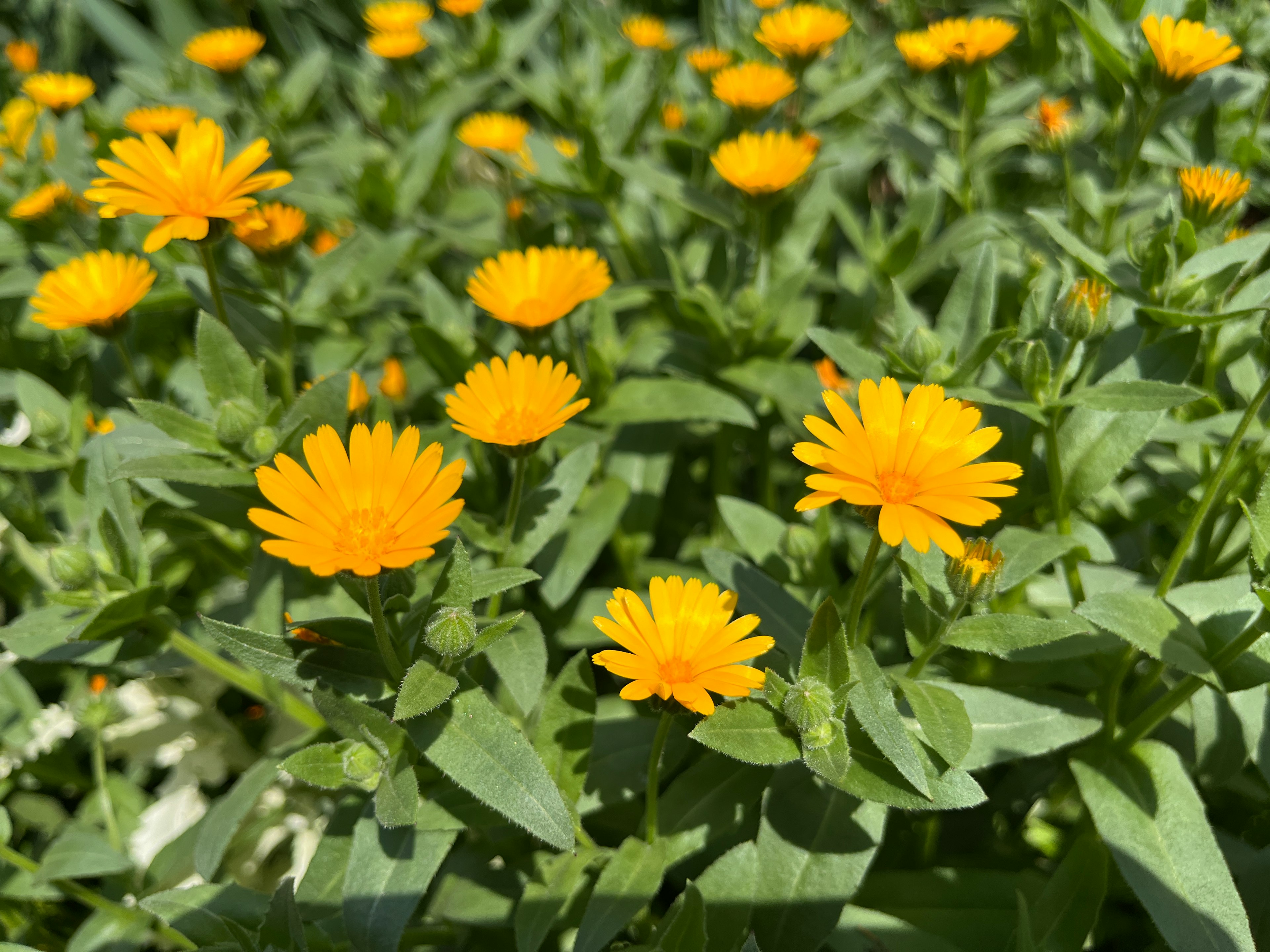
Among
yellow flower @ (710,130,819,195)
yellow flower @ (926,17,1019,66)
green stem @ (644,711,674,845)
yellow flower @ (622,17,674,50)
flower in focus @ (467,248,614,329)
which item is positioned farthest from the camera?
yellow flower @ (622,17,674,50)

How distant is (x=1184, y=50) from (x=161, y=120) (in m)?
2.28

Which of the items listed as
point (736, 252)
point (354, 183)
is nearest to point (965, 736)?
point (736, 252)

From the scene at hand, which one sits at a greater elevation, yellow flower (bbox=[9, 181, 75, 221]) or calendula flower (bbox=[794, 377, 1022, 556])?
calendula flower (bbox=[794, 377, 1022, 556])

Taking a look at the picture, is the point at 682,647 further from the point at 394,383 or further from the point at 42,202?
the point at 42,202

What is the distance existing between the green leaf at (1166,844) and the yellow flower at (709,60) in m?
2.15

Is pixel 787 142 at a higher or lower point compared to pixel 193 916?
higher

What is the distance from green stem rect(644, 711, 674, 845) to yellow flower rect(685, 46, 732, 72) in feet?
6.71

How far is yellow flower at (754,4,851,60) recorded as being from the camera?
228cm

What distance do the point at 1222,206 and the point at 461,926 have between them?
6.39ft

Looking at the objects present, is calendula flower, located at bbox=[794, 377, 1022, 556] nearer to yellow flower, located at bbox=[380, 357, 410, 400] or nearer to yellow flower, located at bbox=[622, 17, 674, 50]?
yellow flower, located at bbox=[380, 357, 410, 400]

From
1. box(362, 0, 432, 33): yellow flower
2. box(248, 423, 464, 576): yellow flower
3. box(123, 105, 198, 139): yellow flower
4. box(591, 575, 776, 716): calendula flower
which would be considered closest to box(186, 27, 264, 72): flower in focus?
box(123, 105, 198, 139): yellow flower

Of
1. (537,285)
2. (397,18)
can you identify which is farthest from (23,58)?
(537,285)

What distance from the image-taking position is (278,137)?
2799 millimetres

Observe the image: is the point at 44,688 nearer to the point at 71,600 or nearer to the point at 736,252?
the point at 71,600
